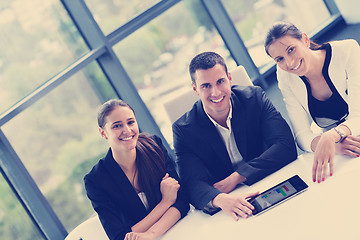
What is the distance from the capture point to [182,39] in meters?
4.18

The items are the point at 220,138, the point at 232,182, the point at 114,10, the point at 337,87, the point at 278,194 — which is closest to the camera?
the point at 278,194

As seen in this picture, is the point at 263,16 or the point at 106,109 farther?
the point at 263,16

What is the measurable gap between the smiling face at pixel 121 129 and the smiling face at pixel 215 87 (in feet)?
1.34

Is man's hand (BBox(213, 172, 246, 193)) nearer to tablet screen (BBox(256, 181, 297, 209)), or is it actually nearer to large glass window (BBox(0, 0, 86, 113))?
tablet screen (BBox(256, 181, 297, 209))

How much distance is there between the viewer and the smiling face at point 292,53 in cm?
201

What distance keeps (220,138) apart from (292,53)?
0.57 m

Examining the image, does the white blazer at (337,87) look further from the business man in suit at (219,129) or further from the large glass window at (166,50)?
the large glass window at (166,50)

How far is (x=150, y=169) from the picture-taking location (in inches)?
82.9

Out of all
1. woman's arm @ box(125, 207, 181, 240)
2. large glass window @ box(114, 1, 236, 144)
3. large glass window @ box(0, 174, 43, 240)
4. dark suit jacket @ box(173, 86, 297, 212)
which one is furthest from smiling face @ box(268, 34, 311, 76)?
large glass window @ box(0, 174, 43, 240)

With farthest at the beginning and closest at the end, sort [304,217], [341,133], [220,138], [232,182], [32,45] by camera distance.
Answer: [32,45] → [220,138] → [232,182] → [341,133] → [304,217]

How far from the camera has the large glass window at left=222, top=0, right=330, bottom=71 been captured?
4480 millimetres

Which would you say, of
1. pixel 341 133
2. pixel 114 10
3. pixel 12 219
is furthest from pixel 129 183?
pixel 114 10

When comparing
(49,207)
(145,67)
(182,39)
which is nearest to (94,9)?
(145,67)

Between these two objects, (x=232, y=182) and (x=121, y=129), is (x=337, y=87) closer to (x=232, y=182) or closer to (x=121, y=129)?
(x=232, y=182)
